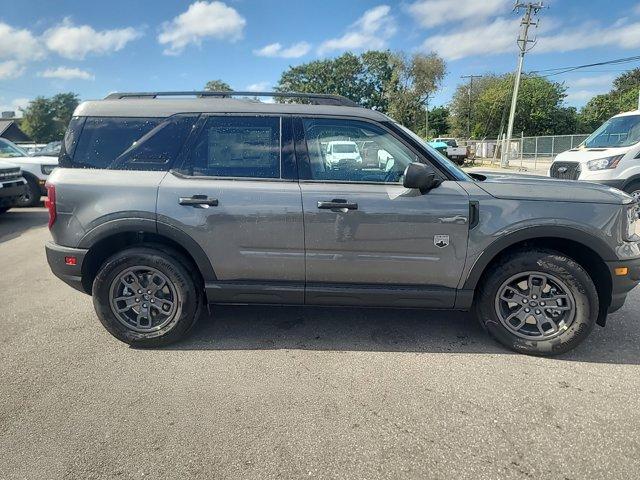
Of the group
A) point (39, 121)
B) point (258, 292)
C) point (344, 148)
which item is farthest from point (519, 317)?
point (39, 121)

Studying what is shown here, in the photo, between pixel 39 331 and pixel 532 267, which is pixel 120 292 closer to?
pixel 39 331

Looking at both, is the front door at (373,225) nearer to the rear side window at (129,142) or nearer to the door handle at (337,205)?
the door handle at (337,205)

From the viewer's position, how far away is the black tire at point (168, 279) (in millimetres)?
3383

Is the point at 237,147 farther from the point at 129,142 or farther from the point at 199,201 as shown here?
the point at 129,142

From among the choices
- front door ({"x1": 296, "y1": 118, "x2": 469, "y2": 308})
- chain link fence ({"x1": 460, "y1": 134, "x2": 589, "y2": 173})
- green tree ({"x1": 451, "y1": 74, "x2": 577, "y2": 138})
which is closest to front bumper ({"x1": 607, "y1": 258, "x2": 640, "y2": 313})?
front door ({"x1": 296, "y1": 118, "x2": 469, "y2": 308})

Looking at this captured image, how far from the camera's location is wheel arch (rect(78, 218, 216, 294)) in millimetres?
3309

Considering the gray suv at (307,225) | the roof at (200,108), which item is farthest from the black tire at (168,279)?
the roof at (200,108)

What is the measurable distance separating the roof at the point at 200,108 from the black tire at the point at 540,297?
1.56 meters

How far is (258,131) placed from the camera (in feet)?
11.0

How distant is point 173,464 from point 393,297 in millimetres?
1899

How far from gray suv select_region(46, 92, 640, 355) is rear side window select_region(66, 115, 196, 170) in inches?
0.5

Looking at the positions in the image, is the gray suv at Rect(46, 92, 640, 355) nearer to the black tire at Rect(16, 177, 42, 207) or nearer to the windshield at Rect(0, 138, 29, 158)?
the black tire at Rect(16, 177, 42, 207)

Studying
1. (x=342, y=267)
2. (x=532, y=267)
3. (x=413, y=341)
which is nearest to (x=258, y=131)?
(x=342, y=267)

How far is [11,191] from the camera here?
28.1 ft
